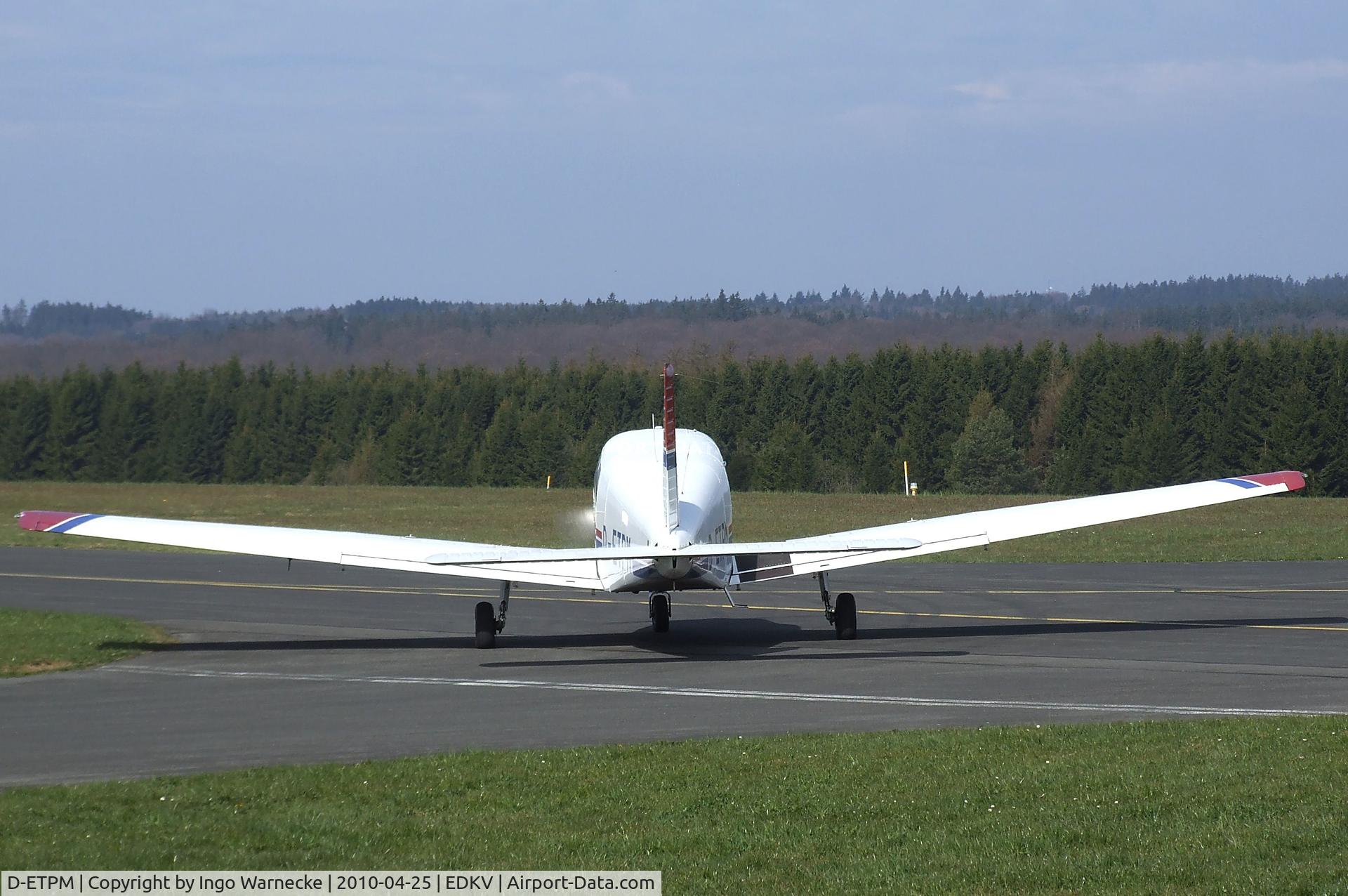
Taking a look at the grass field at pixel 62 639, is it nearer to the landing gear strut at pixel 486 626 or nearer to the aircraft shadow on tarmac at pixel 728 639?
the aircraft shadow on tarmac at pixel 728 639

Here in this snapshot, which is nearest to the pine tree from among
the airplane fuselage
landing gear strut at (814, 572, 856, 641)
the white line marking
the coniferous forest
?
the coniferous forest

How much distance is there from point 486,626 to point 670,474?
392 centimetres

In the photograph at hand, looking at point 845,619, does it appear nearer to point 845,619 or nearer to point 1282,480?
point 845,619

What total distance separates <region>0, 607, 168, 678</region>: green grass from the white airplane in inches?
62.6

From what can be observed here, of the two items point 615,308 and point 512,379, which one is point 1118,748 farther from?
point 615,308

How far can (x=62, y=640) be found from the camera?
21188 millimetres

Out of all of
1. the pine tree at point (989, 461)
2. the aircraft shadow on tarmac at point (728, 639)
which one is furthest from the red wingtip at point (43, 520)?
the pine tree at point (989, 461)

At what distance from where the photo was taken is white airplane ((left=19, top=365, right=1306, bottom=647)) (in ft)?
60.5

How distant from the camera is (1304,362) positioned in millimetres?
75188

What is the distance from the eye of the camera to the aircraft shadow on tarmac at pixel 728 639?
20.0 m

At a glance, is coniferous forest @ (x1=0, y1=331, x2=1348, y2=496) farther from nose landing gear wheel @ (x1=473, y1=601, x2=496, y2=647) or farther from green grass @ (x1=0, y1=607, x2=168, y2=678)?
nose landing gear wheel @ (x1=473, y1=601, x2=496, y2=647)

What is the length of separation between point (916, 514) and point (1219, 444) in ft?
114

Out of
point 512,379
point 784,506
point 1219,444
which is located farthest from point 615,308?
point 784,506

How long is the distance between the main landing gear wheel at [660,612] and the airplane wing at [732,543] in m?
0.81
